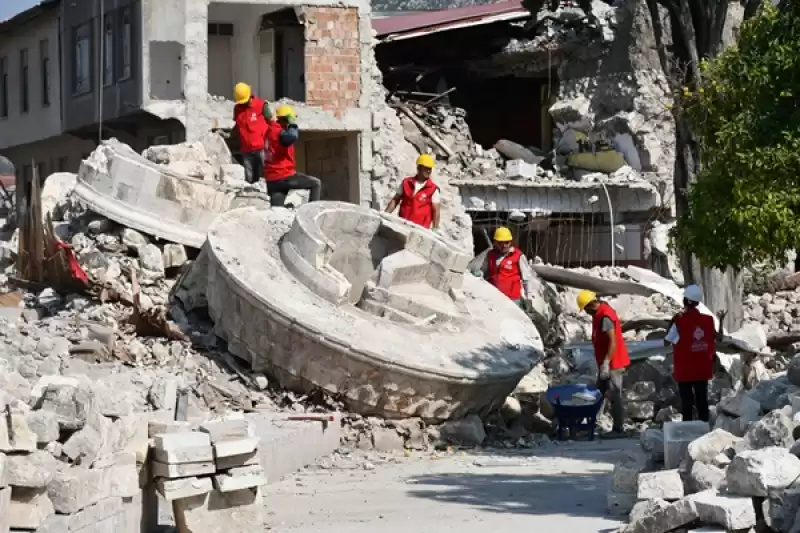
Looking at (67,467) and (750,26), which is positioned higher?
(750,26)

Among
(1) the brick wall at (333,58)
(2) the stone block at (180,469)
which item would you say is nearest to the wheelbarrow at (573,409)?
(2) the stone block at (180,469)

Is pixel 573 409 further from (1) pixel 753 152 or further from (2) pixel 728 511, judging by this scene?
(2) pixel 728 511

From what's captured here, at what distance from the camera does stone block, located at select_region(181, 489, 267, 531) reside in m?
8.80

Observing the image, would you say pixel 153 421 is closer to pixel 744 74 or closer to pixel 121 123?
pixel 744 74

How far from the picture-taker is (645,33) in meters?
26.4

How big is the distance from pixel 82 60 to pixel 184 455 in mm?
19158

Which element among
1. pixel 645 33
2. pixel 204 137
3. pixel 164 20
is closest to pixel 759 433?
pixel 204 137

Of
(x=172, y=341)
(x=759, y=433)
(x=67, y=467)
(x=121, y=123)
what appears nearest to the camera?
(x=67, y=467)

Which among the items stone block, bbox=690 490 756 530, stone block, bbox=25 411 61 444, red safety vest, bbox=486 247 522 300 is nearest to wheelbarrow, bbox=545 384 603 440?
red safety vest, bbox=486 247 522 300

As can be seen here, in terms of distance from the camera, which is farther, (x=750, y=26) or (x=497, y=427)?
(x=497, y=427)

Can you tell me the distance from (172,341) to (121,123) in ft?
38.6

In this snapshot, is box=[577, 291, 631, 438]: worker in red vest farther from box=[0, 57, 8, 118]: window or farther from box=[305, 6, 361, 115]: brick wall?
box=[0, 57, 8, 118]: window

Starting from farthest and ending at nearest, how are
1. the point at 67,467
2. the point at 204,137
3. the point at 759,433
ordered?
the point at 204,137 → the point at 759,433 → the point at 67,467

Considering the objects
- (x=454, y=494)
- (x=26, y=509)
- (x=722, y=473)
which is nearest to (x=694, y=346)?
(x=454, y=494)
